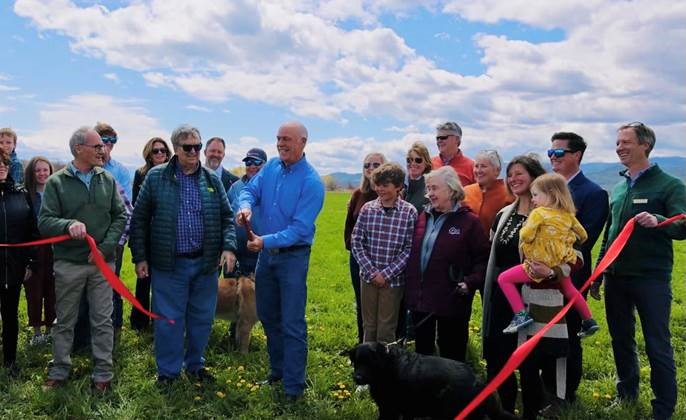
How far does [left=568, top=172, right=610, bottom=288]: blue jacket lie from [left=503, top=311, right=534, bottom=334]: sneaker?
87 cm

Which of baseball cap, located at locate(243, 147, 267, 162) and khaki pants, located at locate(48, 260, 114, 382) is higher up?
baseball cap, located at locate(243, 147, 267, 162)

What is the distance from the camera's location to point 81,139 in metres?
5.72

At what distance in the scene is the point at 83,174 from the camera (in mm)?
5805

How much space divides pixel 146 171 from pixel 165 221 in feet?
A: 7.30

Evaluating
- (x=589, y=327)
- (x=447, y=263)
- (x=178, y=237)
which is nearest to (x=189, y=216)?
(x=178, y=237)

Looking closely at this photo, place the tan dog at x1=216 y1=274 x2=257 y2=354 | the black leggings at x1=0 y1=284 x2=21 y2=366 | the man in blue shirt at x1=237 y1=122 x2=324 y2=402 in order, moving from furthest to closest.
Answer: the tan dog at x1=216 y1=274 x2=257 y2=354 → the black leggings at x1=0 y1=284 x2=21 y2=366 → the man in blue shirt at x1=237 y1=122 x2=324 y2=402

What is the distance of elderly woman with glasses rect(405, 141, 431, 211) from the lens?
684 centimetres

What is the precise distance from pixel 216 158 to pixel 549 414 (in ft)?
17.9

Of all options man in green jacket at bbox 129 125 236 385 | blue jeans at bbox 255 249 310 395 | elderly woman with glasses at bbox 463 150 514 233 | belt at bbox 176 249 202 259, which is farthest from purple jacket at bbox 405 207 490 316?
belt at bbox 176 249 202 259

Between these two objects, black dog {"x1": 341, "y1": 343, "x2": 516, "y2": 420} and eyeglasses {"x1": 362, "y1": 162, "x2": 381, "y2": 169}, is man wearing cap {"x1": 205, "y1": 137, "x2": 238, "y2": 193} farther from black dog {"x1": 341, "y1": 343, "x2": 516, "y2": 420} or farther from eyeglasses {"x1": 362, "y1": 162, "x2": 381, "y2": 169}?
black dog {"x1": 341, "y1": 343, "x2": 516, "y2": 420}

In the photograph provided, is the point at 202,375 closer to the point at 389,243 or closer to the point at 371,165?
the point at 389,243

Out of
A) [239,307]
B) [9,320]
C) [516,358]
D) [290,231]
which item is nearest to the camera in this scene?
[516,358]

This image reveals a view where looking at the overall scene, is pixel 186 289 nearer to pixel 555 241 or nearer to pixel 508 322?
pixel 508 322

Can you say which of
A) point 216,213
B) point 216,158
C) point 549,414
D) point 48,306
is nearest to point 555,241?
point 549,414
